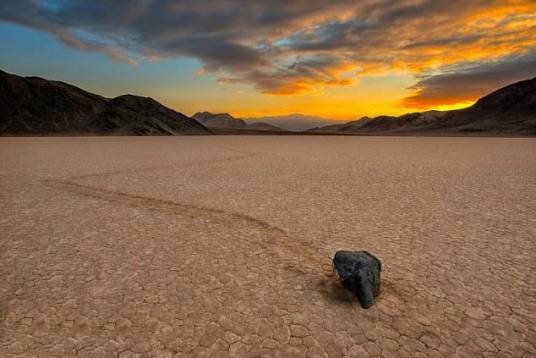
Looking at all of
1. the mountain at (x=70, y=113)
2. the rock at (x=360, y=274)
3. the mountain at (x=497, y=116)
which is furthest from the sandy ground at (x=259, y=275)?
the mountain at (x=497, y=116)

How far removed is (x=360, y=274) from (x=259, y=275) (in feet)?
4.01

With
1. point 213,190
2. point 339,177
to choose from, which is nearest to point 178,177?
point 213,190

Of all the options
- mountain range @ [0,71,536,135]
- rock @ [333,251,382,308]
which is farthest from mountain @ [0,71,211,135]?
rock @ [333,251,382,308]

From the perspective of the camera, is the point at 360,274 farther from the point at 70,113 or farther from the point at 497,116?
the point at 497,116

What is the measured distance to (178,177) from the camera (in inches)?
465

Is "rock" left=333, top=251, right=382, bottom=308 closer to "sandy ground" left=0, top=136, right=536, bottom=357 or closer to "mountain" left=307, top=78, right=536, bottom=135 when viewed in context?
"sandy ground" left=0, top=136, right=536, bottom=357

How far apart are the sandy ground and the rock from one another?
13 centimetres

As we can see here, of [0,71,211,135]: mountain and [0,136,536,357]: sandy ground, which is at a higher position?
[0,71,211,135]: mountain

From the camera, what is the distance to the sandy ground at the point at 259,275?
299 centimetres

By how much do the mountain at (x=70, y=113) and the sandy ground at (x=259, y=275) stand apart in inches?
2873

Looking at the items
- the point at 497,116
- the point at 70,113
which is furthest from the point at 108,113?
the point at 497,116

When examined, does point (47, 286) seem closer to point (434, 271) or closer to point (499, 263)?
point (434, 271)

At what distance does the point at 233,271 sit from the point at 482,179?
10.6m

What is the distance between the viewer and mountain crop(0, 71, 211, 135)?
232 feet
